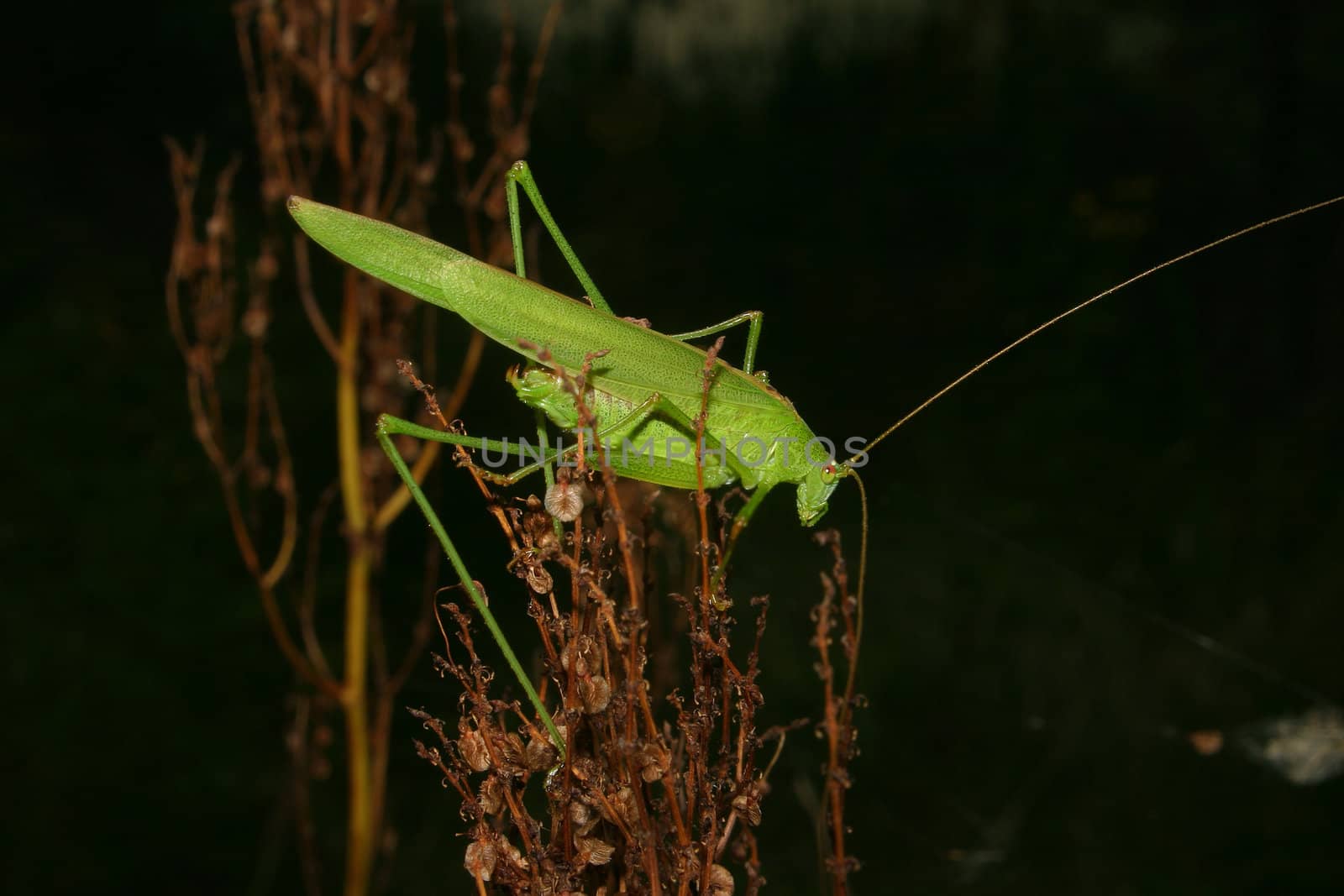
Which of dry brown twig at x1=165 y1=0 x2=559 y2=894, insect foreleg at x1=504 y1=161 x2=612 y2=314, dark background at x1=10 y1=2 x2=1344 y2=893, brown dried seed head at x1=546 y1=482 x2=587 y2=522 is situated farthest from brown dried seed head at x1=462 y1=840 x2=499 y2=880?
dark background at x1=10 y1=2 x2=1344 y2=893

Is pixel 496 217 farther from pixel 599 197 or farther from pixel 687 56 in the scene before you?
pixel 687 56

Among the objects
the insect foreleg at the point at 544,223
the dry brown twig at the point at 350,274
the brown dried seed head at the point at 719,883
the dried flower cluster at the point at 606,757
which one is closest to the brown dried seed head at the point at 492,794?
the dried flower cluster at the point at 606,757

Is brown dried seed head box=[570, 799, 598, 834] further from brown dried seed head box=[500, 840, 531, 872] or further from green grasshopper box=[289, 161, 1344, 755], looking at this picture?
green grasshopper box=[289, 161, 1344, 755]

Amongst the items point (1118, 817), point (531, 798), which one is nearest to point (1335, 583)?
point (1118, 817)

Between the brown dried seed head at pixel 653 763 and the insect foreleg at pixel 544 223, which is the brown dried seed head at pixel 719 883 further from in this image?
the insect foreleg at pixel 544 223

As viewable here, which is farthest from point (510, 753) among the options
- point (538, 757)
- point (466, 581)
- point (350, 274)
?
point (350, 274)
